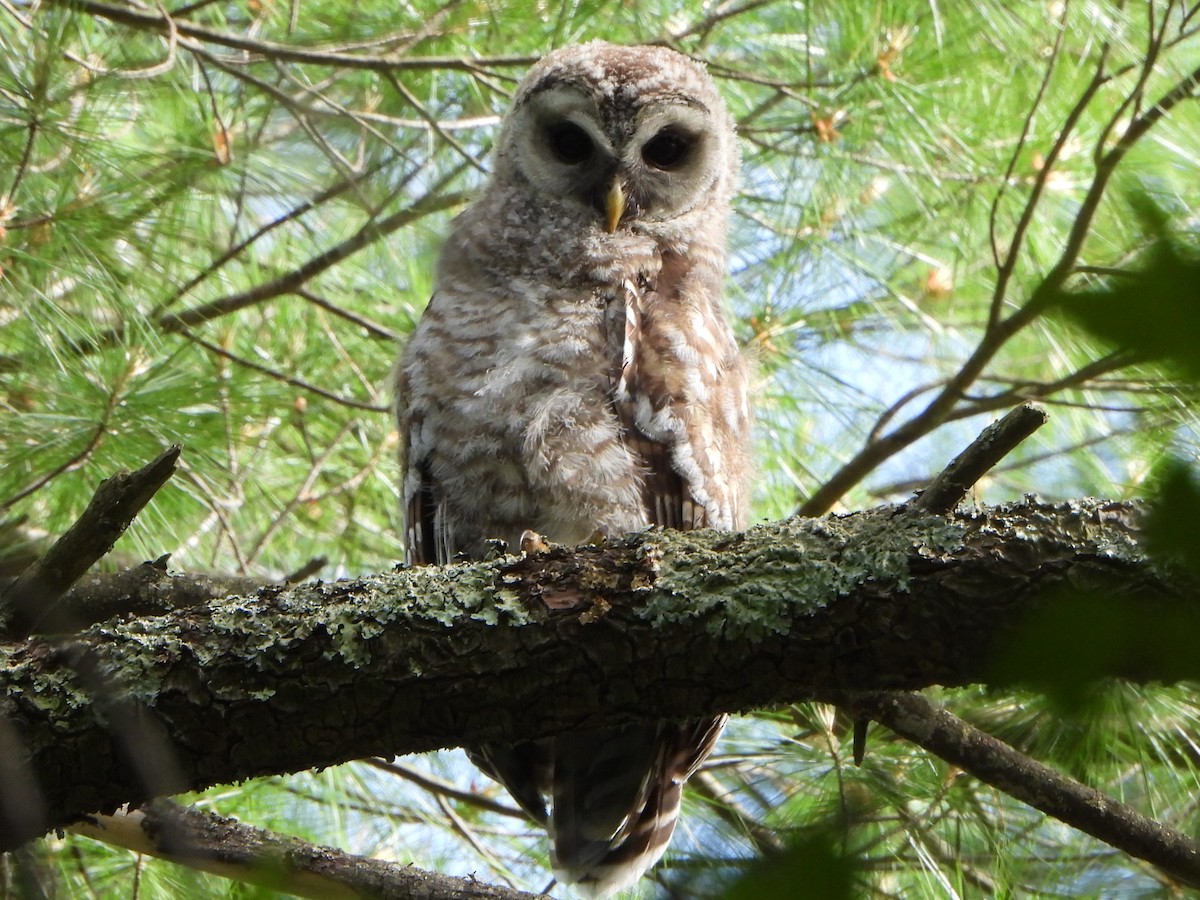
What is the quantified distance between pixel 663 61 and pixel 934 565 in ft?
6.58

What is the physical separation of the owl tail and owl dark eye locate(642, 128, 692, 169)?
1.48 metres

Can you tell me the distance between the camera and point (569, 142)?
3166mm

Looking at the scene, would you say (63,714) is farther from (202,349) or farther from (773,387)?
(773,387)

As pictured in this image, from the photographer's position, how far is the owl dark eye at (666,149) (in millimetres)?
3152

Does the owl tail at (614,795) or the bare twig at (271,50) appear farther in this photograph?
the bare twig at (271,50)

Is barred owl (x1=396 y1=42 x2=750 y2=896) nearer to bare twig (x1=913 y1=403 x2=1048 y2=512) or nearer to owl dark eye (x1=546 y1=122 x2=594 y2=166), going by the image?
owl dark eye (x1=546 y1=122 x2=594 y2=166)

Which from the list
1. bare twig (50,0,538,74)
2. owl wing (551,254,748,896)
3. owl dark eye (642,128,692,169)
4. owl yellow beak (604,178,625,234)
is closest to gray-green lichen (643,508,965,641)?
owl wing (551,254,748,896)

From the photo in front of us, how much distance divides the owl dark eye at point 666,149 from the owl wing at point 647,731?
2.25 ft

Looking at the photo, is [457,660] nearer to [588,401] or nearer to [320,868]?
[320,868]

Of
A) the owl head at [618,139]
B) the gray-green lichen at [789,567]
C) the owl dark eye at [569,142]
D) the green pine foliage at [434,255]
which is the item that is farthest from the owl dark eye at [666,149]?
the gray-green lichen at [789,567]

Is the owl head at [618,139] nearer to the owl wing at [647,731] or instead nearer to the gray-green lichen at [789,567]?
the owl wing at [647,731]

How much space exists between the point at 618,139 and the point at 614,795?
1.61m

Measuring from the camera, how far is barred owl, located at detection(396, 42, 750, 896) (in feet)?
8.35

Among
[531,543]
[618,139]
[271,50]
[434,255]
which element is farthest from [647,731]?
[271,50]
